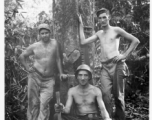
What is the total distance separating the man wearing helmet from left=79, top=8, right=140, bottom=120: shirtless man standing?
0.63 ft

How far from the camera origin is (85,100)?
11.5 ft

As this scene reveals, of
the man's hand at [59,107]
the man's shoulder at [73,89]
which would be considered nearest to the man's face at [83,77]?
the man's shoulder at [73,89]

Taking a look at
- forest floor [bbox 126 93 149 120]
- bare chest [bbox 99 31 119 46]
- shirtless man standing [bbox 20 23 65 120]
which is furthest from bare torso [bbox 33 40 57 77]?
forest floor [bbox 126 93 149 120]

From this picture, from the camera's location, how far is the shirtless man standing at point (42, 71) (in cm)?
367

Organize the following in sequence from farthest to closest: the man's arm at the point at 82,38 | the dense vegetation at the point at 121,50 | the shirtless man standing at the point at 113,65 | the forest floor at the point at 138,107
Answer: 1. the dense vegetation at the point at 121,50
2. the forest floor at the point at 138,107
3. the man's arm at the point at 82,38
4. the shirtless man standing at the point at 113,65

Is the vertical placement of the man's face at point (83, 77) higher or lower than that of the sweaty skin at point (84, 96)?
higher

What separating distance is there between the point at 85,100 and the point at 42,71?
789 millimetres

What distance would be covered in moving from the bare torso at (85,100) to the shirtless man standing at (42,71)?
1.34ft

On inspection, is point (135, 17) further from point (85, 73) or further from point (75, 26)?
point (85, 73)

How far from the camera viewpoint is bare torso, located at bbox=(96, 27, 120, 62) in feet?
11.7

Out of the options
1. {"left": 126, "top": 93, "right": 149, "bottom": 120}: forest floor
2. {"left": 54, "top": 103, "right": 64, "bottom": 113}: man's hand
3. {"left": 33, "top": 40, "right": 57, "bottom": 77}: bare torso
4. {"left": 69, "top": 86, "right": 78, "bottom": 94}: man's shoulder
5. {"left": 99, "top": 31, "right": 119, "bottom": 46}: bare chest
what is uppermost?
{"left": 99, "top": 31, "right": 119, "bottom": 46}: bare chest

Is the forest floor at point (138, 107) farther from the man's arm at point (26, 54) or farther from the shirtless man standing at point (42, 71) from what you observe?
the man's arm at point (26, 54)

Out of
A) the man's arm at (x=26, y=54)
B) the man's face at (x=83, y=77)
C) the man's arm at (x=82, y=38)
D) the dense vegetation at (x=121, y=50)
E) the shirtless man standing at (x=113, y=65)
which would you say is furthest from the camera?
the dense vegetation at (x=121, y=50)

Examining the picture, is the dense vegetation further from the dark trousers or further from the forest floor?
the dark trousers
